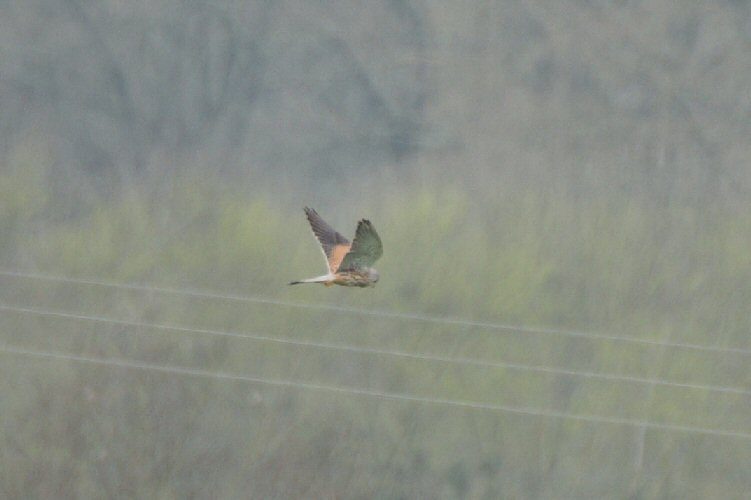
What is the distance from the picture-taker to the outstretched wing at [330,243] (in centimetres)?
665

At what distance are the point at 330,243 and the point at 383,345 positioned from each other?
13.4 ft

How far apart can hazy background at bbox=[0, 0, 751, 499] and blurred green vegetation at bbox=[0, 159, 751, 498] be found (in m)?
0.02

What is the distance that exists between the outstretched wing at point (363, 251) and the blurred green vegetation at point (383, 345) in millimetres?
4177

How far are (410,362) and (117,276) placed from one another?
2.03 m

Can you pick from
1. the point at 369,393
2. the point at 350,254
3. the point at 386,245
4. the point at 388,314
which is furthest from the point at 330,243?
the point at 369,393

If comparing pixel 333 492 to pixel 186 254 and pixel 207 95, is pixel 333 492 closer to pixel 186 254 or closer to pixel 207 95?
pixel 186 254

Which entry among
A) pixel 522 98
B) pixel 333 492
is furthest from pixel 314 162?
pixel 333 492

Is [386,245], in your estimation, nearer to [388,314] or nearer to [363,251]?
[388,314]

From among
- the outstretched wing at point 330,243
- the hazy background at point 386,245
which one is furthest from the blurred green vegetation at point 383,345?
the outstretched wing at point 330,243

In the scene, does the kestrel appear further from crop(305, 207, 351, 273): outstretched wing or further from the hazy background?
the hazy background

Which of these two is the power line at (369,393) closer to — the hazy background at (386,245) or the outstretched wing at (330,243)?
the hazy background at (386,245)

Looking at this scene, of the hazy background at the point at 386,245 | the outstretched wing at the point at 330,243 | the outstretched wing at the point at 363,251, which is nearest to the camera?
the outstretched wing at the point at 363,251

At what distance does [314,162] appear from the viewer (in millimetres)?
10906

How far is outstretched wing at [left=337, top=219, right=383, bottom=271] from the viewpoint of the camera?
20.4 ft
